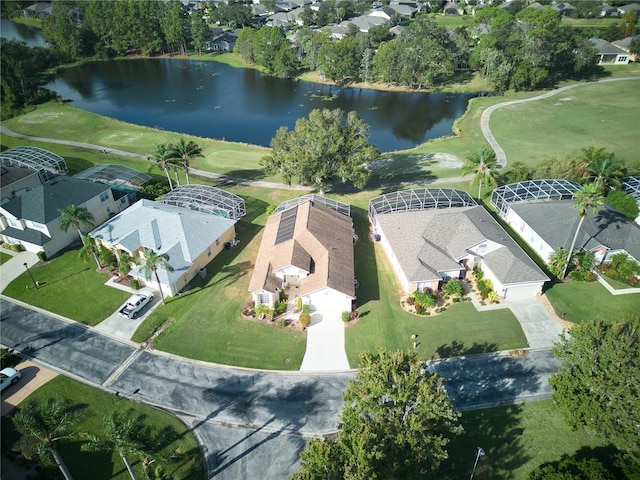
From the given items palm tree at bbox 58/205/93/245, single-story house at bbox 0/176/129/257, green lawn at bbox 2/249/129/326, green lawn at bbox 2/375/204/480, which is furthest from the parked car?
single-story house at bbox 0/176/129/257

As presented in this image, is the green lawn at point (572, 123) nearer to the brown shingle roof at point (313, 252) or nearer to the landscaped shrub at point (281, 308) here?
the brown shingle roof at point (313, 252)

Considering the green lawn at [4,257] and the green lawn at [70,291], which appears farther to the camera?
the green lawn at [4,257]

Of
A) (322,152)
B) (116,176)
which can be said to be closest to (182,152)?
(116,176)

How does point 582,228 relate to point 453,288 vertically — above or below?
above

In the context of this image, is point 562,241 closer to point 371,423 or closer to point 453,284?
point 453,284

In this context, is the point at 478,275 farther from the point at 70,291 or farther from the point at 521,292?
the point at 70,291

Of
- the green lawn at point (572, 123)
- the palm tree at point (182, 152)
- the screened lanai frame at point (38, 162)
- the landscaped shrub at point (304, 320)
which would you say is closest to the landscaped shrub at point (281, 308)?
the landscaped shrub at point (304, 320)
